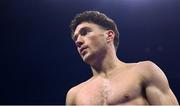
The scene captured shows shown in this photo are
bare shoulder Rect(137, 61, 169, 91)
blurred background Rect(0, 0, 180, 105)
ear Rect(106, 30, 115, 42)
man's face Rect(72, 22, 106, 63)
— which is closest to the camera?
bare shoulder Rect(137, 61, 169, 91)

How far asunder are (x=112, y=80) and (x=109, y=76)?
0.05 meters

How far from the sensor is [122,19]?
3.26m

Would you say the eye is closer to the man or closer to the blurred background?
the man

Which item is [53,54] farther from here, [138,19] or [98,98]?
[98,98]

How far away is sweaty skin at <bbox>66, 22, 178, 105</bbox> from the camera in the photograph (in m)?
1.77

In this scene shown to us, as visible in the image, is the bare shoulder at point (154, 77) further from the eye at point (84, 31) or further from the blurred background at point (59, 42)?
the blurred background at point (59, 42)

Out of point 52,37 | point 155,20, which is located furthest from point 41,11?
point 155,20

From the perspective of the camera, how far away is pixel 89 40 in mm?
1993

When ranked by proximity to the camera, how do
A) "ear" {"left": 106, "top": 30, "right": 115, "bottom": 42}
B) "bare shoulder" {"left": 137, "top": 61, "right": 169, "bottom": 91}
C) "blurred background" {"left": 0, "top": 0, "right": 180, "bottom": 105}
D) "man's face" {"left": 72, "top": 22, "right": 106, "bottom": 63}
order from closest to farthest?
1. "bare shoulder" {"left": 137, "top": 61, "right": 169, "bottom": 91}
2. "man's face" {"left": 72, "top": 22, "right": 106, "bottom": 63}
3. "ear" {"left": 106, "top": 30, "right": 115, "bottom": 42}
4. "blurred background" {"left": 0, "top": 0, "right": 180, "bottom": 105}

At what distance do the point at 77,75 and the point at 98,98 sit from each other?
170cm

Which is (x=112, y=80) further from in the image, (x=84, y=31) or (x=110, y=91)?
(x=84, y=31)

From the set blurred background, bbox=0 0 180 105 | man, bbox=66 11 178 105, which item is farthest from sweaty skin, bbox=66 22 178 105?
blurred background, bbox=0 0 180 105

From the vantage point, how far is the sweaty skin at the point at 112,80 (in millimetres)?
1770

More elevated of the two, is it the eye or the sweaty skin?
the eye
